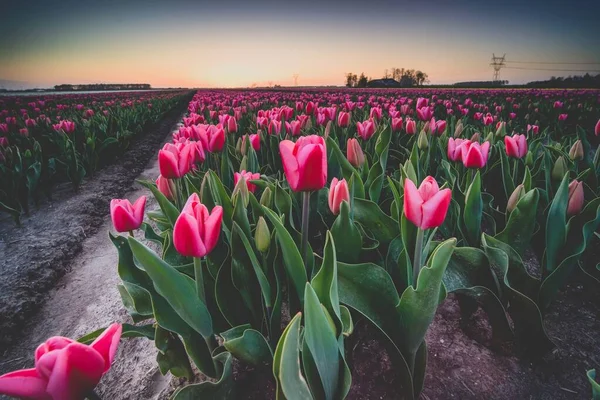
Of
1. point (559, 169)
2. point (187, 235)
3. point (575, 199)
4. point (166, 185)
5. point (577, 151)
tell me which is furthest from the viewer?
point (577, 151)

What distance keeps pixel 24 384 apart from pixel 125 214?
755 millimetres

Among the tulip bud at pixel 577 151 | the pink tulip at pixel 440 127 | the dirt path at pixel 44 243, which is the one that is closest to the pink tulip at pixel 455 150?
the tulip bud at pixel 577 151

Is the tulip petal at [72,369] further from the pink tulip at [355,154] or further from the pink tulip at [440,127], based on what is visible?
the pink tulip at [440,127]

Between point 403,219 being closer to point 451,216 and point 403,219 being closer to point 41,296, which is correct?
point 451,216

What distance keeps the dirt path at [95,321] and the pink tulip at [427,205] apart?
46.5 inches

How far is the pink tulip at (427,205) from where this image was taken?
0.94 m

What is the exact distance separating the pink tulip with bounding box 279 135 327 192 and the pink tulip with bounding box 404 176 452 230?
10.6 inches

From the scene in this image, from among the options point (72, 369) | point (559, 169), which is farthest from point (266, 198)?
point (559, 169)

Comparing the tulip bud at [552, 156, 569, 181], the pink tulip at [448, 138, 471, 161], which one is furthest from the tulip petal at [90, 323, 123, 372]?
the tulip bud at [552, 156, 569, 181]

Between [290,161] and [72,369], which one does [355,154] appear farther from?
[72,369]

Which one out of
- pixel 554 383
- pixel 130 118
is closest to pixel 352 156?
pixel 554 383

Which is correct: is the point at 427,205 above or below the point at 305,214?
above

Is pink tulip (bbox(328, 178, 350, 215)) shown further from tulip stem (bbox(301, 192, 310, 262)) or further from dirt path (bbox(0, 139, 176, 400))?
dirt path (bbox(0, 139, 176, 400))

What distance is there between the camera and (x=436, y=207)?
944mm
